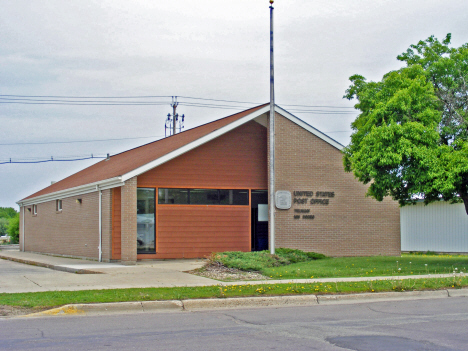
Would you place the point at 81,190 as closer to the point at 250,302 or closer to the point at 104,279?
the point at 104,279

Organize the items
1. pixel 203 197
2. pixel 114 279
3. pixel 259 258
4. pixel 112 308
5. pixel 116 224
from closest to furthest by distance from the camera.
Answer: pixel 112 308, pixel 114 279, pixel 259 258, pixel 116 224, pixel 203 197

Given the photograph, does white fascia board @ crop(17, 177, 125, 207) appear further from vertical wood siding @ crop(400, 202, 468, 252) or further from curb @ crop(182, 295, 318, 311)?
vertical wood siding @ crop(400, 202, 468, 252)

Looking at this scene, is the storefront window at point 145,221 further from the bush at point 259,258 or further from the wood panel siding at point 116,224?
the bush at point 259,258

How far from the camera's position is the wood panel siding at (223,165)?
22.1 meters

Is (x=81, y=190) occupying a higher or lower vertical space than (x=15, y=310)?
higher

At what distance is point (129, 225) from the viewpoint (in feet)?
67.2

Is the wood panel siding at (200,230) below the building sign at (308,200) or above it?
below

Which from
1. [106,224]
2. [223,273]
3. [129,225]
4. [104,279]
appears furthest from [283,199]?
[104,279]

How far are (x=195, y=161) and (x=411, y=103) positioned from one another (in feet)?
29.2

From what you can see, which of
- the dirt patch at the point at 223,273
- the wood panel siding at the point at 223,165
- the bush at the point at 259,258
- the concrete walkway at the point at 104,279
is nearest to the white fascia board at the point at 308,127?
the wood panel siding at the point at 223,165

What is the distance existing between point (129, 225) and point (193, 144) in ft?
13.3

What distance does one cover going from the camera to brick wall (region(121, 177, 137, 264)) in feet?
66.9

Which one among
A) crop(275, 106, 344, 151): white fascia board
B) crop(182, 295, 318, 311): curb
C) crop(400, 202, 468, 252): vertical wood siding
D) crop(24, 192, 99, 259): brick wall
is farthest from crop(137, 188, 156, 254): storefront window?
crop(400, 202, 468, 252): vertical wood siding

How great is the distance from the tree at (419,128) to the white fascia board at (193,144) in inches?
200
